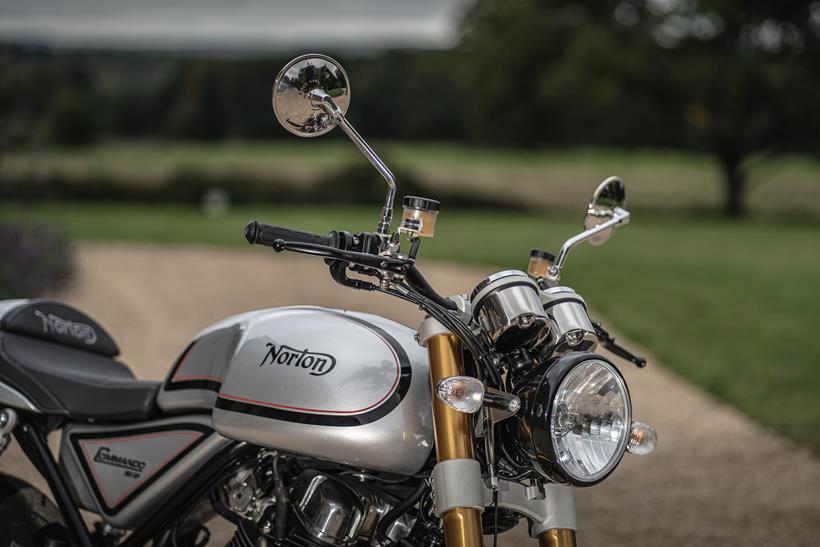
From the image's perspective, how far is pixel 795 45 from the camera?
62.4 feet

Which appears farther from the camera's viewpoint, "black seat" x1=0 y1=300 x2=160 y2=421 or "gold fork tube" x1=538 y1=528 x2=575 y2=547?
"black seat" x1=0 y1=300 x2=160 y2=421

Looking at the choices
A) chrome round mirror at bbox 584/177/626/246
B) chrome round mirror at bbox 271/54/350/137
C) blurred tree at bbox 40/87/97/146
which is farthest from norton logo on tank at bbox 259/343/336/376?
blurred tree at bbox 40/87/97/146

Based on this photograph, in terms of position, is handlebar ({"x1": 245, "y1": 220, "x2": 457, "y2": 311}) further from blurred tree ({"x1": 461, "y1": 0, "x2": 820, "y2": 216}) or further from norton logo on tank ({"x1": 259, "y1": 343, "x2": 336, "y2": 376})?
blurred tree ({"x1": 461, "y1": 0, "x2": 820, "y2": 216})

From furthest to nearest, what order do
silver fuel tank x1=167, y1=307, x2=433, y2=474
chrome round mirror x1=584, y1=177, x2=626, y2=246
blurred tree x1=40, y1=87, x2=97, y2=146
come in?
1. blurred tree x1=40, y1=87, x2=97, y2=146
2. chrome round mirror x1=584, y1=177, x2=626, y2=246
3. silver fuel tank x1=167, y1=307, x2=433, y2=474

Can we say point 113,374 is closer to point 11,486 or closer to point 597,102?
point 11,486

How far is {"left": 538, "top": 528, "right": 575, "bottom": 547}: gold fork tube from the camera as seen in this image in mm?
1831

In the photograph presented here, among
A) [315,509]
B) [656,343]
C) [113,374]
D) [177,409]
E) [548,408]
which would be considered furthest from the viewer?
[656,343]

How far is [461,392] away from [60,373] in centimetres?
129

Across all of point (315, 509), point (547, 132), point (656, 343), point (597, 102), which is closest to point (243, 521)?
point (315, 509)

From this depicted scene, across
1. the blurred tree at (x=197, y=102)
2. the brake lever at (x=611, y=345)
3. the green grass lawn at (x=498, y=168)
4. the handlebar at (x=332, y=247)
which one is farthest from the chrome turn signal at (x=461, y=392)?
the blurred tree at (x=197, y=102)

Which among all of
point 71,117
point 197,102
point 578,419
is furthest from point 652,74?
point 578,419

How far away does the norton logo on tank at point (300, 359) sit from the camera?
6.22 feet

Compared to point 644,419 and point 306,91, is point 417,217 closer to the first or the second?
point 306,91

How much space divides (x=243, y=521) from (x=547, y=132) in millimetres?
18645
